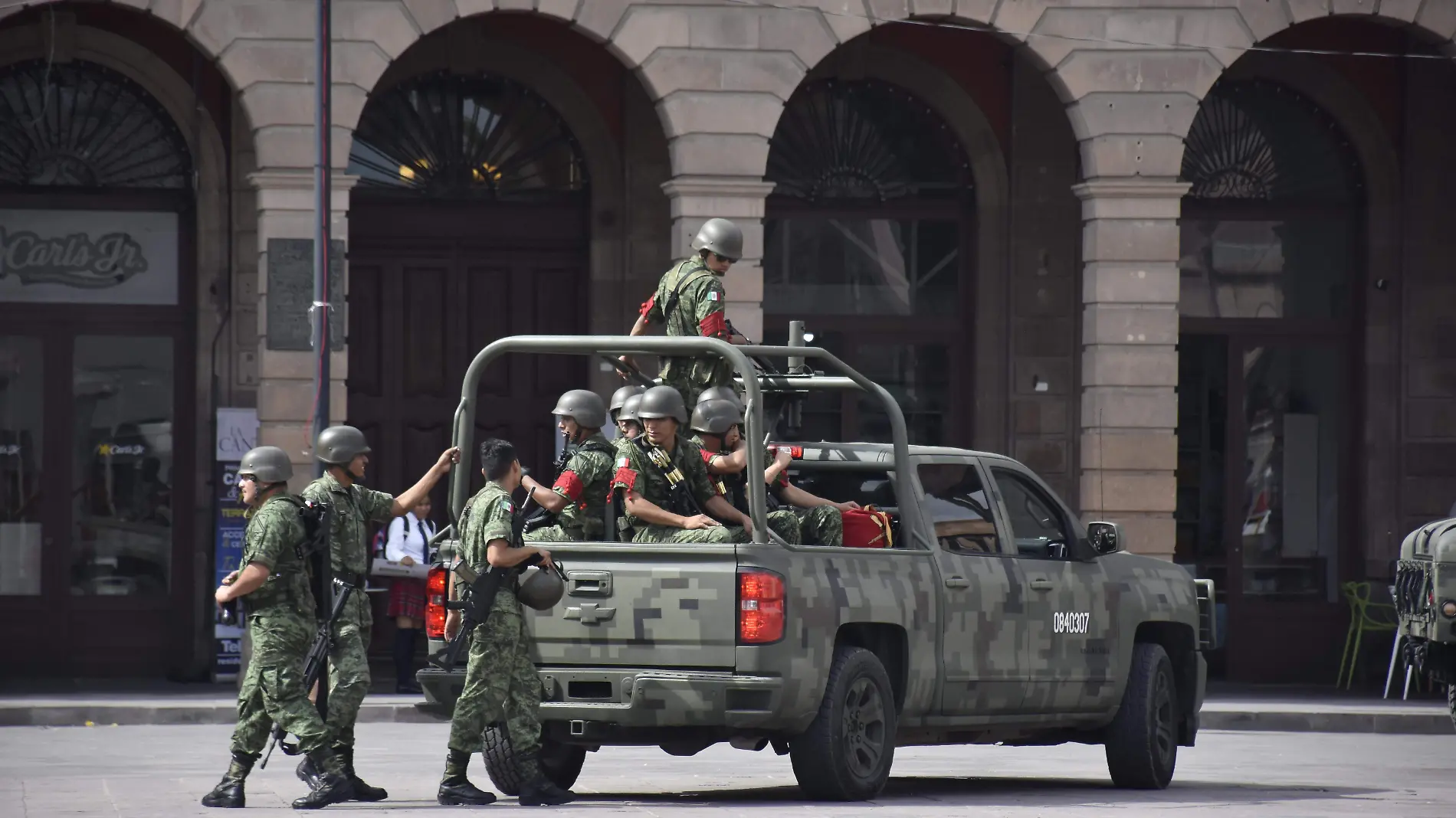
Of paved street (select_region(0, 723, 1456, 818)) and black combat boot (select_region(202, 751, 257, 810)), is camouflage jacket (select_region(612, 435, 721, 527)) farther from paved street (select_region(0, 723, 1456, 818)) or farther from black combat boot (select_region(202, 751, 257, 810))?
black combat boot (select_region(202, 751, 257, 810))

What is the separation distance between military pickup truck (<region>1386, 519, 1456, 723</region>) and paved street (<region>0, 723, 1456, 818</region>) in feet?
2.05

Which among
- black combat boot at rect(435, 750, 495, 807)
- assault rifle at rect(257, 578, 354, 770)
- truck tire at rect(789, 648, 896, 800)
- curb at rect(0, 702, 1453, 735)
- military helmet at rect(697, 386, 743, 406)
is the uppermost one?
military helmet at rect(697, 386, 743, 406)

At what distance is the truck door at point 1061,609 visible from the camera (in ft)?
40.7

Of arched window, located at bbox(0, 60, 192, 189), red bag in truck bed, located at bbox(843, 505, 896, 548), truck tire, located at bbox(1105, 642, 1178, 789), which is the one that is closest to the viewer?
red bag in truck bed, located at bbox(843, 505, 896, 548)

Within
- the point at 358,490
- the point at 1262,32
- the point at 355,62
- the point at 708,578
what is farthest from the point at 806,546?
the point at 1262,32

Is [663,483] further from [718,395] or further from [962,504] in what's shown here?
[962,504]

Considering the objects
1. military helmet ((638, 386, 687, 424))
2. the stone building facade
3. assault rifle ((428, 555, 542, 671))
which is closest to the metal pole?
the stone building facade

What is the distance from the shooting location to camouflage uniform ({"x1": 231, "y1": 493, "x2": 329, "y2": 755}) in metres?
10.9

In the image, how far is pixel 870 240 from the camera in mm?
22328

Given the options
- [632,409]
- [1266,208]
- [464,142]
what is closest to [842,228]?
[464,142]

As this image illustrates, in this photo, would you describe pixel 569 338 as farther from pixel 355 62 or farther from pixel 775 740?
pixel 355 62

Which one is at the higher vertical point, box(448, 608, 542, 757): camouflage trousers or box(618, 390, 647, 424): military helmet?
box(618, 390, 647, 424): military helmet

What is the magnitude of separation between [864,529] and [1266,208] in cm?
1190

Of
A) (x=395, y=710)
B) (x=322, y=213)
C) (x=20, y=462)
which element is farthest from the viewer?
(x=20, y=462)
